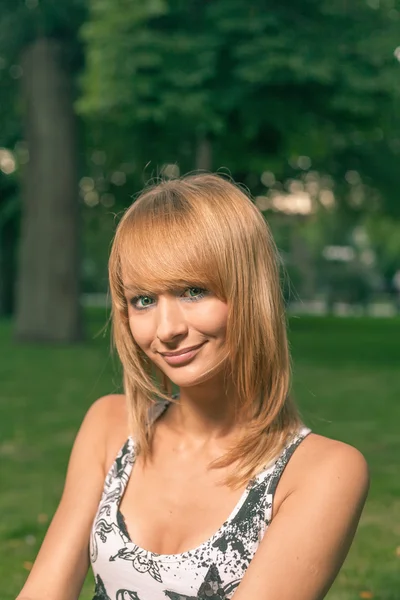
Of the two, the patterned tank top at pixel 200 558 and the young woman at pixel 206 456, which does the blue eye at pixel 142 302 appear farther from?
the patterned tank top at pixel 200 558

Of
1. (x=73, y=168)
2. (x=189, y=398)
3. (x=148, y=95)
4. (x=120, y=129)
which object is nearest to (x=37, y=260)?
(x=73, y=168)

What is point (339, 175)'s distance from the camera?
30750 mm

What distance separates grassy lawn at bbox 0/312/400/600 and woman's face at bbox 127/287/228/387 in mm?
892

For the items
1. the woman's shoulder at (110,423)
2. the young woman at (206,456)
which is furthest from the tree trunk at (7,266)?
the young woman at (206,456)

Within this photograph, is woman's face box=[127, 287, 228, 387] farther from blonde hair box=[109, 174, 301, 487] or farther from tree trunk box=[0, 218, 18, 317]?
tree trunk box=[0, 218, 18, 317]

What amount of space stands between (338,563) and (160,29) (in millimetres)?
16638

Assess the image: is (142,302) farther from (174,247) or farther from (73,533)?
(73,533)

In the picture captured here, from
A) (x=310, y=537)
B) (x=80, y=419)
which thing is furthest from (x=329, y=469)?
(x=80, y=419)

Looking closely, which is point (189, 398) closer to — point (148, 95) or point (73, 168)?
point (148, 95)

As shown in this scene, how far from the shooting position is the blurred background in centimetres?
893

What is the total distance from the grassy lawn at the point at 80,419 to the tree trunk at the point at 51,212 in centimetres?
78

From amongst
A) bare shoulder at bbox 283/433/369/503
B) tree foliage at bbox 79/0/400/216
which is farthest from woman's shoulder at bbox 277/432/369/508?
tree foliage at bbox 79/0/400/216

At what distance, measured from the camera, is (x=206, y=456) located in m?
2.96

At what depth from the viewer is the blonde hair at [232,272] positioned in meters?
2.68
